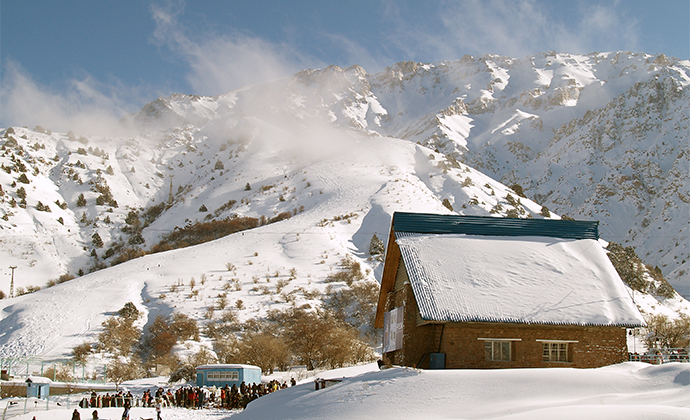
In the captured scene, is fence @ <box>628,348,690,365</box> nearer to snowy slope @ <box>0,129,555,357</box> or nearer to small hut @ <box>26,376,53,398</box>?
snowy slope @ <box>0,129,555,357</box>

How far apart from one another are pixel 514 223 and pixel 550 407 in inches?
402

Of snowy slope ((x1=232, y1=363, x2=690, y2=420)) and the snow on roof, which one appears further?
the snow on roof

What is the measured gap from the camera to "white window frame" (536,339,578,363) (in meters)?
14.5

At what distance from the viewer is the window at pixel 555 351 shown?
1459 centimetres

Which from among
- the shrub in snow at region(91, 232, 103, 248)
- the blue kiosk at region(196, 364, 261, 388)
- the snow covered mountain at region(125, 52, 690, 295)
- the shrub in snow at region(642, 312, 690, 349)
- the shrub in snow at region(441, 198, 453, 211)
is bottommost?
the blue kiosk at region(196, 364, 261, 388)

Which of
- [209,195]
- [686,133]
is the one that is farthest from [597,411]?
[686,133]

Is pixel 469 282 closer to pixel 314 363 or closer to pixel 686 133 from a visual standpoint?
pixel 314 363

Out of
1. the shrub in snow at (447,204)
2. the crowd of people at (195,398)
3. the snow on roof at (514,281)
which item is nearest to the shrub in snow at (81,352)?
the crowd of people at (195,398)

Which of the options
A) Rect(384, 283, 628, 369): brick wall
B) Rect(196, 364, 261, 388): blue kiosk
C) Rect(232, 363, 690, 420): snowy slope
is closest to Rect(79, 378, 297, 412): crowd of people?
Rect(196, 364, 261, 388): blue kiosk

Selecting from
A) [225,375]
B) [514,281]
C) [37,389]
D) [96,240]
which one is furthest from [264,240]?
[514,281]

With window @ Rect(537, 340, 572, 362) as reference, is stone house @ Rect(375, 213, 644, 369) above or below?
above

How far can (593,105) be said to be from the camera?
16025 centimetres

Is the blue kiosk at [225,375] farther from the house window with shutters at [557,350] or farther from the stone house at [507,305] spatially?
the house window with shutters at [557,350]

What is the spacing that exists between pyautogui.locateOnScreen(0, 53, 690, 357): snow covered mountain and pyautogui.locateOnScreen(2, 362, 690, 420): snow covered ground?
3054 cm
